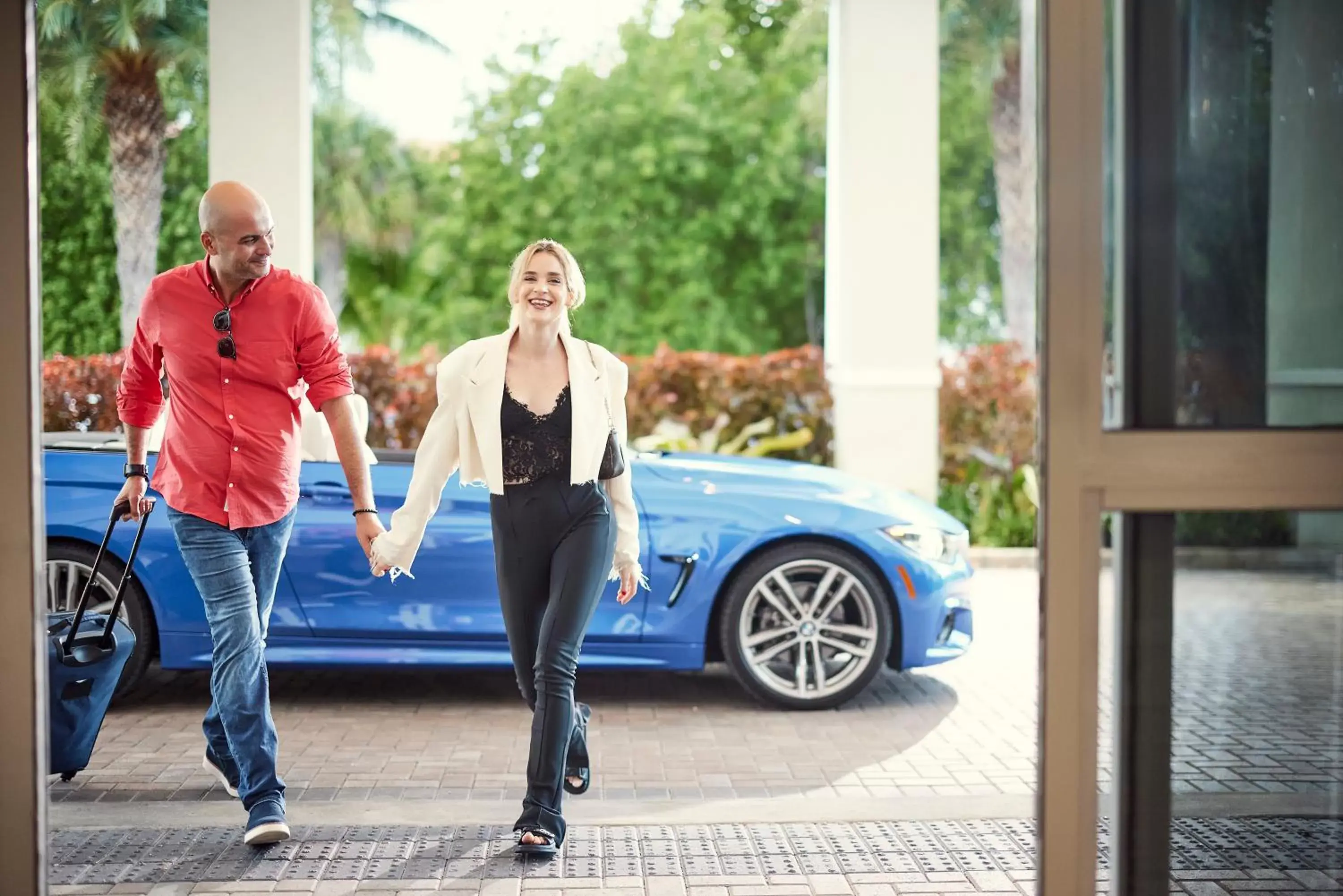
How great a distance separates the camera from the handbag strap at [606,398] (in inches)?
193

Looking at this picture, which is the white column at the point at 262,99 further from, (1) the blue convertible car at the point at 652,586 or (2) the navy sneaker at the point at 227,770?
(2) the navy sneaker at the point at 227,770

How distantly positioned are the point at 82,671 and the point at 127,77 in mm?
14159

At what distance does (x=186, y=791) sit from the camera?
5.41 meters

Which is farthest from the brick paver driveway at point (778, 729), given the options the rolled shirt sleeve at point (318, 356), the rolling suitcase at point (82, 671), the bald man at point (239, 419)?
the rolled shirt sleeve at point (318, 356)

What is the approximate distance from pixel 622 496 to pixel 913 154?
31.4ft

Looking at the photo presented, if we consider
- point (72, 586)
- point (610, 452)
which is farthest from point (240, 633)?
Result: point (72, 586)

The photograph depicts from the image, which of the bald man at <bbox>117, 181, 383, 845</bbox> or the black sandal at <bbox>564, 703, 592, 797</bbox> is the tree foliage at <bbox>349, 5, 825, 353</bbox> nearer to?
the black sandal at <bbox>564, 703, 592, 797</bbox>

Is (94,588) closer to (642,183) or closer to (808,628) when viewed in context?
(808,628)

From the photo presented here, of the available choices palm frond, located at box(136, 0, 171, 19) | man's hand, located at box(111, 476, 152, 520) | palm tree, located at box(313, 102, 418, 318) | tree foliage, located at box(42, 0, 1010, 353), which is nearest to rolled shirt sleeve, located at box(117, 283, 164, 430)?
man's hand, located at box(111, 476, 152, 520)

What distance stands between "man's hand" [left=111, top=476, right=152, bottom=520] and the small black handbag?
1.61 meters

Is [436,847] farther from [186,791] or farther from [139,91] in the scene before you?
[139,91]

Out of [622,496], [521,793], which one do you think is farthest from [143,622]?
[622,496]

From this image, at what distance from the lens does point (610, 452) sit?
194 inches

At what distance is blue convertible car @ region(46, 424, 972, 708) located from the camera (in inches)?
256
